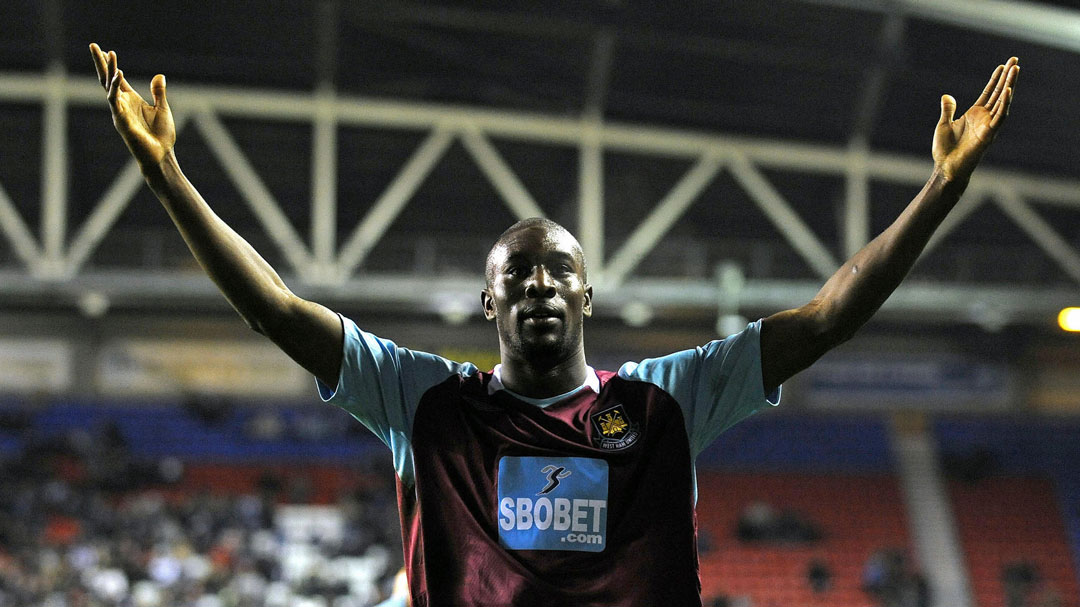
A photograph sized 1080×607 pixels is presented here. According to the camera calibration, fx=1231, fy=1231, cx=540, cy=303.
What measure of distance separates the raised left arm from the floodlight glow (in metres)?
13.6

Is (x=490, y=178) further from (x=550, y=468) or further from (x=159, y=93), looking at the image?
(x=550, y=468)

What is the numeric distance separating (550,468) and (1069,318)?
14.5m

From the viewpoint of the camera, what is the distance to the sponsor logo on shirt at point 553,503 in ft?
8.50

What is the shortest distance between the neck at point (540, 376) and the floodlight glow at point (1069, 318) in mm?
14065

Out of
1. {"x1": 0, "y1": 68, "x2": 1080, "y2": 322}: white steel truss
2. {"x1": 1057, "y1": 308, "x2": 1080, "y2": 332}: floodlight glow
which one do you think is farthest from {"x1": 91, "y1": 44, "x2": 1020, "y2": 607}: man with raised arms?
{"x1": 1057, "y1": 308, "x2": 1080, "y2": 332}: floodlight glow

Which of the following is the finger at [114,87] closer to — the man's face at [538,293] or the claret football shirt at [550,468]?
the claret football shirt at [550,468]

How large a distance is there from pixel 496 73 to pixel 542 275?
12.5 meters

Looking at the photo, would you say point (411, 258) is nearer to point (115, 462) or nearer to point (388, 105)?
point (388, 105)

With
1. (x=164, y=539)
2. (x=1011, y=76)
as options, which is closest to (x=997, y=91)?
(x=1011, y=76)

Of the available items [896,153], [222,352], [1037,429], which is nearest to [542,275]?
[896,153]

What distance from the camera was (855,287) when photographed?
8.92 ft

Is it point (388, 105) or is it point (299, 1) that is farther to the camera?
point (388, 105)

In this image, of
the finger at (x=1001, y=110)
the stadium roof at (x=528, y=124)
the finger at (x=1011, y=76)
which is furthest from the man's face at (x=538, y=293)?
the stadium roof at (x=528, y=124)

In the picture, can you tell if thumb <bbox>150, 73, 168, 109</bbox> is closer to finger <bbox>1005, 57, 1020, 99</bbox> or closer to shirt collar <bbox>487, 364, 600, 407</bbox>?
shirt collar <bbox>487, 364, 600, 407</bbox>
